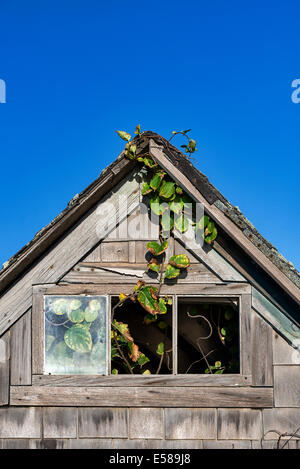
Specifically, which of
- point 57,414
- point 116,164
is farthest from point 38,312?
point 116,164

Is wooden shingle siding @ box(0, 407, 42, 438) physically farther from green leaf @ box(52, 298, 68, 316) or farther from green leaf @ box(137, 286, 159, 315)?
green leaf @ box(137, 286, 159, 315)

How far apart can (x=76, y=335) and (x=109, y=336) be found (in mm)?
363

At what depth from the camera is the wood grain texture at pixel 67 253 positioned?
16.5 feet

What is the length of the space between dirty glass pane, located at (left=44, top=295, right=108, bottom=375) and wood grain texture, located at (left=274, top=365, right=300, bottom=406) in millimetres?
1853

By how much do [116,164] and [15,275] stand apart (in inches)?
65.8

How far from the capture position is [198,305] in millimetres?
6297

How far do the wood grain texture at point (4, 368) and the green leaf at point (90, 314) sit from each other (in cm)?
90

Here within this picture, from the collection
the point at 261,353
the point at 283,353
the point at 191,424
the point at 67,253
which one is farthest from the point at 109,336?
the point at 283,353

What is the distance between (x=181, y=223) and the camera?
4.95 meters

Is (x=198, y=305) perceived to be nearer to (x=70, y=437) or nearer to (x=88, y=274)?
(x=88, y=274)

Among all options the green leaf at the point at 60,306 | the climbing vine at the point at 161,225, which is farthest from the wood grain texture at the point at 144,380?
the green leaf at the point at 60,306

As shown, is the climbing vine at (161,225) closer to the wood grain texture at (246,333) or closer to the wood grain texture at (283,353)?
the wood grain texture at (246,333)

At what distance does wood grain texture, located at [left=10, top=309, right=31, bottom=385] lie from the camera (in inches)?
196

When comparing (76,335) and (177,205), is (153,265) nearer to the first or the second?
(177,205)
